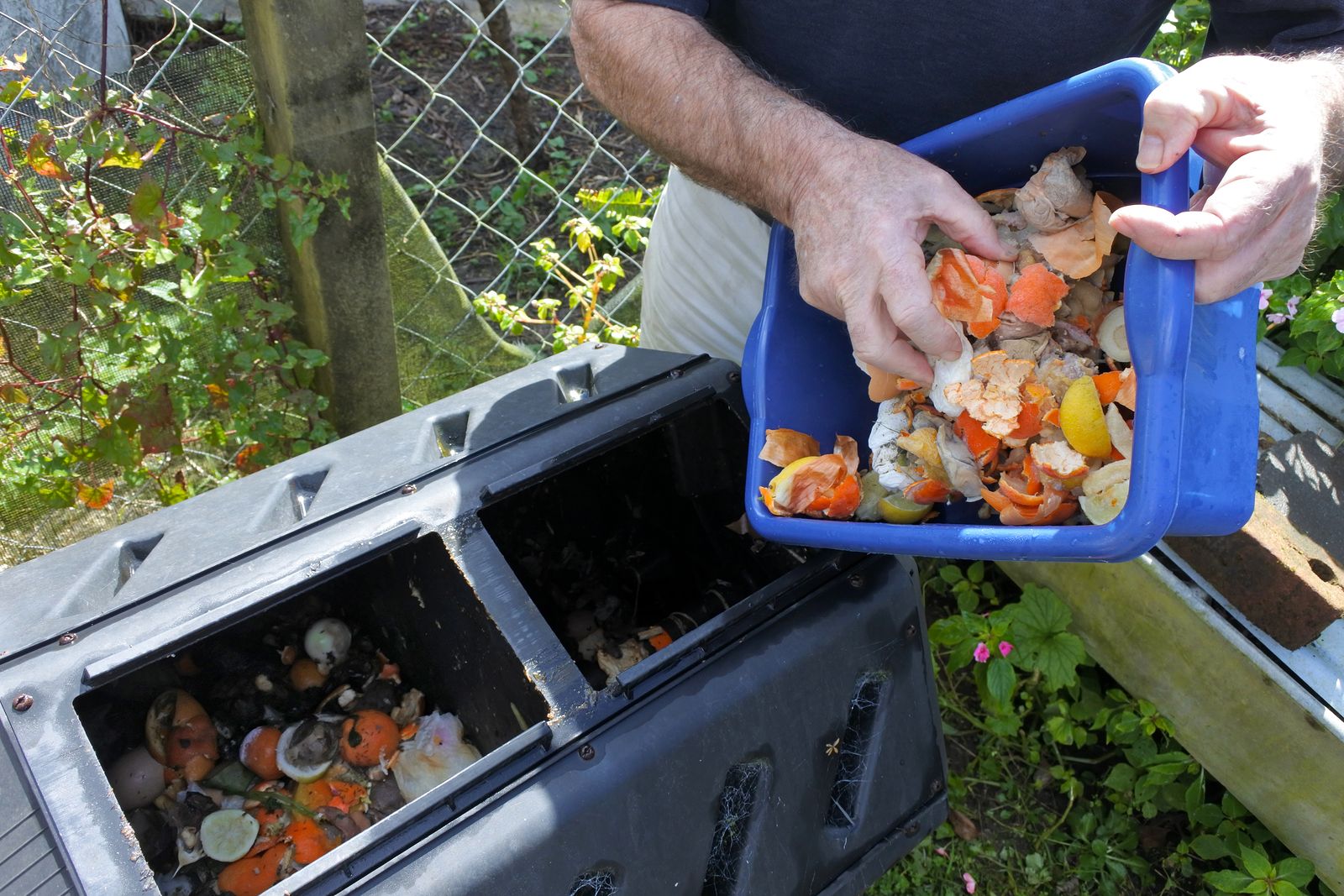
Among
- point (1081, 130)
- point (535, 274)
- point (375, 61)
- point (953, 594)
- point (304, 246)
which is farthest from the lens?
point (375, 61)

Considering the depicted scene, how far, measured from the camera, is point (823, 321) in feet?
3.97

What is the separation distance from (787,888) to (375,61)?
2987 mm

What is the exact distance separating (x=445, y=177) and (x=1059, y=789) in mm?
2088

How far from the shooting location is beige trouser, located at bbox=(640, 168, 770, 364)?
5.12 ft

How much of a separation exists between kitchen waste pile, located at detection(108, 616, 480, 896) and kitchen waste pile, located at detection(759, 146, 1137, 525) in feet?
1.86

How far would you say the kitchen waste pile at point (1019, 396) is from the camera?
3.12 feet

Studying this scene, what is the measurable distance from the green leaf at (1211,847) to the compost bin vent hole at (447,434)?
1.44m

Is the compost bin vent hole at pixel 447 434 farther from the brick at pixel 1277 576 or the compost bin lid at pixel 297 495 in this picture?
the brick at pixel 1277 576

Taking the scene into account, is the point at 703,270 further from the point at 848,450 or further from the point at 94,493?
the point at 94,493

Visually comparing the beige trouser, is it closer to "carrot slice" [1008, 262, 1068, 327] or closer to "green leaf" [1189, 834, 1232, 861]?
"carrot slice" [1008, 262, 1068, 327]

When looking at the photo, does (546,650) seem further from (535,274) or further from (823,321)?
(535,274)

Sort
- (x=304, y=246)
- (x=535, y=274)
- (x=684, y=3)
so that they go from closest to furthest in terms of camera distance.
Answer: (x=684, y=3), (x=304, y=246), (x=535, y=274)

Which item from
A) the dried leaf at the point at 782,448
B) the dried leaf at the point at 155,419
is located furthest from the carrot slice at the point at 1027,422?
the dried leaf at the point at 155,419

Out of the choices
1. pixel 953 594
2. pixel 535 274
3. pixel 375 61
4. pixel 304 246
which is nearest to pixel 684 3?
pixel 304 246
